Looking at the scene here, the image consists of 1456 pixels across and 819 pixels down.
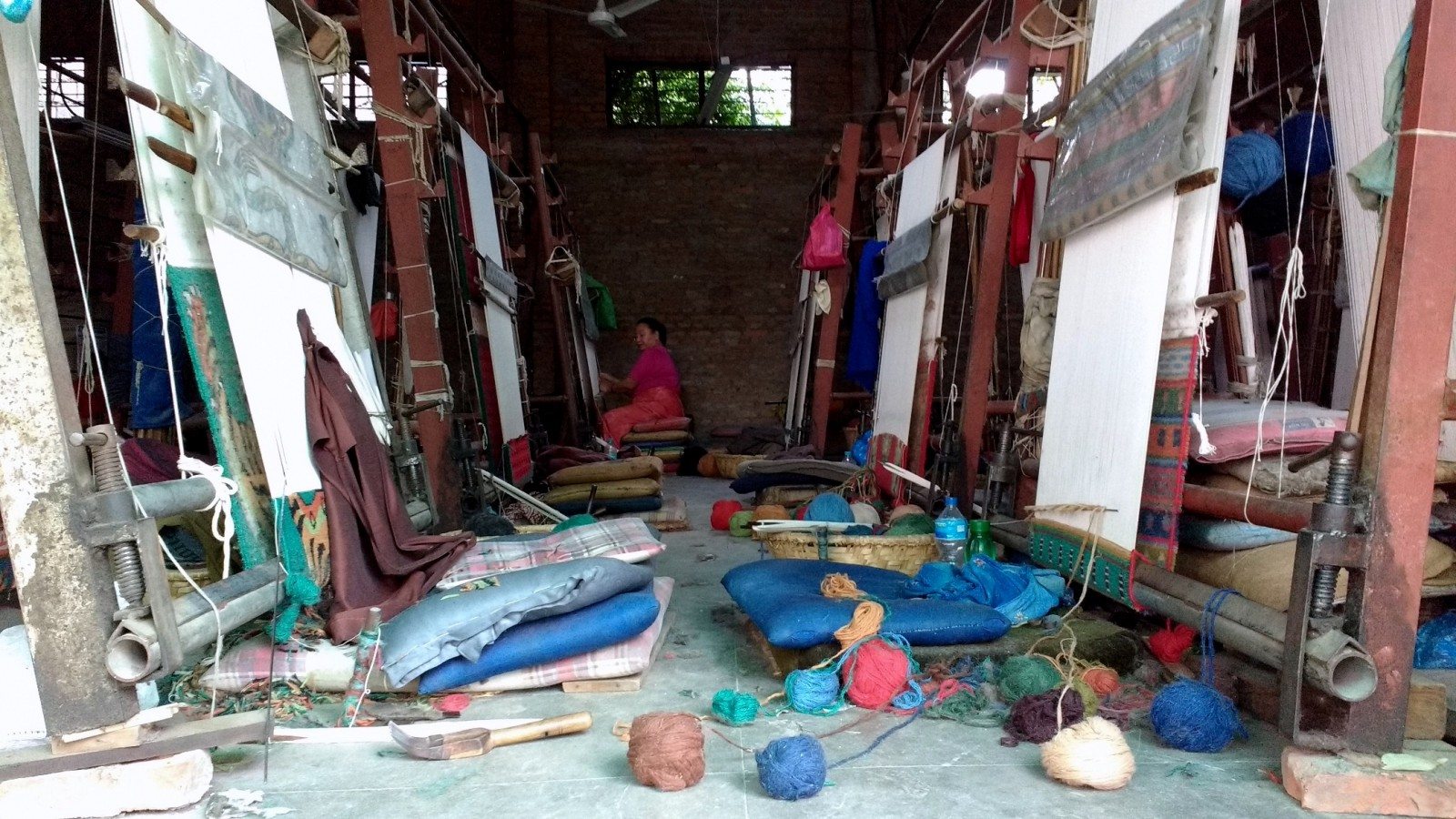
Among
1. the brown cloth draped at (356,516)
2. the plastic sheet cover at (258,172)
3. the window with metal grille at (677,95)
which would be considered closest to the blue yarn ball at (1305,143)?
the brown cloth draped at (356,516)

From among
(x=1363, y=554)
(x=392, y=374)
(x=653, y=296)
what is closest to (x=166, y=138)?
(x=1363, y=554)

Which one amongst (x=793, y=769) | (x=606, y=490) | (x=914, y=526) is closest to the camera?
(x=793, y=769)

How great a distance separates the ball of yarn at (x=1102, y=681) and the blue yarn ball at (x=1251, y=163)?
1.90 meters

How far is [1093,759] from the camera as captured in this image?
1923 mm

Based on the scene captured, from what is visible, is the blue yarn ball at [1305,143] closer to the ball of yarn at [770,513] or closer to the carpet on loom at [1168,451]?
the carpet on loom at [1168,451]

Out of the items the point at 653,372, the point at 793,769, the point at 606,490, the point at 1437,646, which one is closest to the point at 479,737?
the point at 793,769

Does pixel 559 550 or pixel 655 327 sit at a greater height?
pixel 655 327

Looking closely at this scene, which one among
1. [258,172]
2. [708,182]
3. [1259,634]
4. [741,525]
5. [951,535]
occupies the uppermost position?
[708,182]

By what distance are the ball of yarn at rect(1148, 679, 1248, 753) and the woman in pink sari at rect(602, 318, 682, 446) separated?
23.0ft

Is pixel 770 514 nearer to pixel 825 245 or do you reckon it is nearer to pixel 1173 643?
pixel 1173 643

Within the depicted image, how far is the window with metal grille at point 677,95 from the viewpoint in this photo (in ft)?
35.9

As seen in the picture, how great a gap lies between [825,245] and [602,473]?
8.36ft

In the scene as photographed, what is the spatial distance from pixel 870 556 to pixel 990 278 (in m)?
1.53

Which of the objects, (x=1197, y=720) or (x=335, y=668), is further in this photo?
(x=335, y=668)
